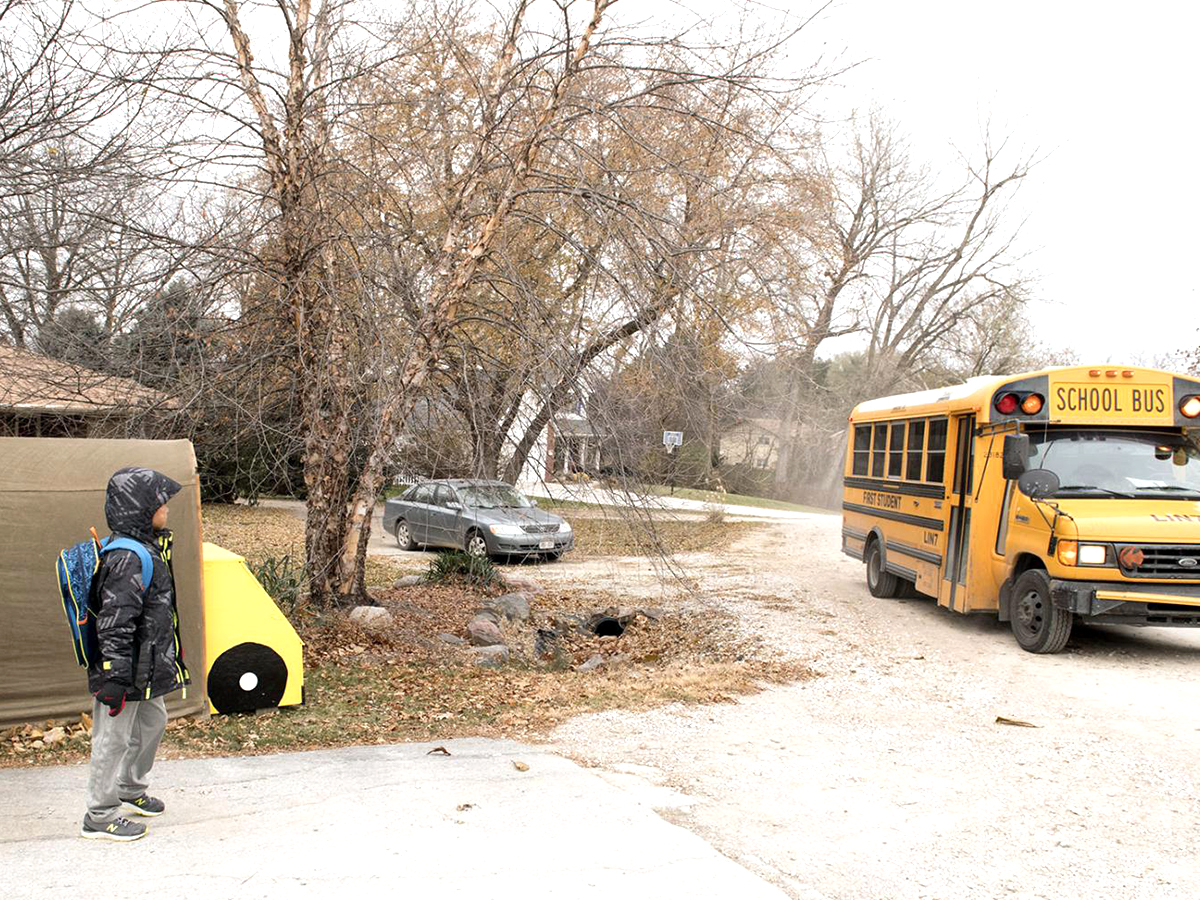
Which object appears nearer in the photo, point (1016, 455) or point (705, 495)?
point (1016, 455)

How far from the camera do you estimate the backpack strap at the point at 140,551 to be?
15.3 ft

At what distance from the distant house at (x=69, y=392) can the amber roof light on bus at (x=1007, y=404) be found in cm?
839

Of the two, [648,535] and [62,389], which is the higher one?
[62,389]

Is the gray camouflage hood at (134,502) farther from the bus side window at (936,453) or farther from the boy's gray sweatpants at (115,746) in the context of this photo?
the bus side window at (936,453)

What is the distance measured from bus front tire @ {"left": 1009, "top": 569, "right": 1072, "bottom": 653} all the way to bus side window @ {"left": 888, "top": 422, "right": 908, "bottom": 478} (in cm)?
314

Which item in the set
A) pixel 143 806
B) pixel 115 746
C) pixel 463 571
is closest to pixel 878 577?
pixel 463 571

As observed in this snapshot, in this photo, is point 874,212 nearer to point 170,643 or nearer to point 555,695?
point 555,695

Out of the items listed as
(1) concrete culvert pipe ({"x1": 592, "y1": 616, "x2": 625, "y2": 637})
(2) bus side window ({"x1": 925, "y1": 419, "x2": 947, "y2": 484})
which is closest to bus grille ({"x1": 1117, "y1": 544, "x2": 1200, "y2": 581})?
(2) bus side window ({"x1": 925, "y1": 419, "x2": 947, "y2": 484})

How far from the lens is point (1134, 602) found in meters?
9.59

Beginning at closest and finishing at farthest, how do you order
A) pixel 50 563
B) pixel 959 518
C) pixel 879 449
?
pixel 50 563 < pixel 959 518 < pixel 879 449

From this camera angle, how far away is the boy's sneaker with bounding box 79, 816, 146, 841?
4680 millimetres

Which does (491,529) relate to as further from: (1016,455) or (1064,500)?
(1064,500)

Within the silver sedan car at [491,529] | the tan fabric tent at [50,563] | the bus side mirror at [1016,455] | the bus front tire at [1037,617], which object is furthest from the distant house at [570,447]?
the silver sedan car at [491,529]

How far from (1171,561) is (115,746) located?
9.08 metres
